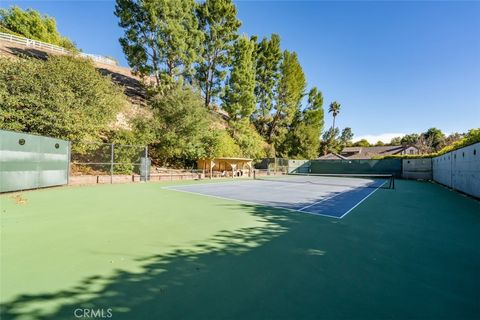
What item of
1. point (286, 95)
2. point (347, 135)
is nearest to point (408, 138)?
point (347, 135)

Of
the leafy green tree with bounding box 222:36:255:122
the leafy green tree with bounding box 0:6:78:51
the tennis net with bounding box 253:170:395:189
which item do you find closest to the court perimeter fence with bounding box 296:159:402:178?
the tennis net with bounding box 253:170:395:189

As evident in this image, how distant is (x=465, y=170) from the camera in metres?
10.2

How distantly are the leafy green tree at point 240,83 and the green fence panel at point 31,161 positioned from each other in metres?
19.0

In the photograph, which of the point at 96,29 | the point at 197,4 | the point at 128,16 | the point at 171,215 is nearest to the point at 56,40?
the point at 96,29

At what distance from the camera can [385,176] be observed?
82.6 feet

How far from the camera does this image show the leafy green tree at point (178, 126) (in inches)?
733

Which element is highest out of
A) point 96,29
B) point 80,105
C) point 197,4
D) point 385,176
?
point 197,4

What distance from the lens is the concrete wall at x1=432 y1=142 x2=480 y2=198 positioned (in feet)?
29.0

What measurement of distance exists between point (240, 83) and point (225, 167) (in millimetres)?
10746

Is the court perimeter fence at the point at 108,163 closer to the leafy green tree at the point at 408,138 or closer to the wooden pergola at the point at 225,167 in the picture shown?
the wooden pergola at the point at 225,167

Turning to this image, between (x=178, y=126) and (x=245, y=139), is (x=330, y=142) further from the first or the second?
(x=178, y=126)

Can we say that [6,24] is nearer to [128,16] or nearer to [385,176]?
[128,16]

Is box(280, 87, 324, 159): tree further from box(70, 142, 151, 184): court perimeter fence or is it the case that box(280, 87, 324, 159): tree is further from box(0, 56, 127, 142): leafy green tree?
box(0, 56, 127, 142): leafy green tree

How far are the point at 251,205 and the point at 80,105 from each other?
13652 millimetres
